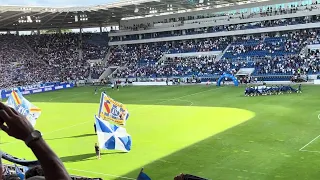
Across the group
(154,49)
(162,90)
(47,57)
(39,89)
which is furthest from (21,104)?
(47,57)

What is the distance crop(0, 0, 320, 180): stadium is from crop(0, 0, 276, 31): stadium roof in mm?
326

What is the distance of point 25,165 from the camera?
52.5ft

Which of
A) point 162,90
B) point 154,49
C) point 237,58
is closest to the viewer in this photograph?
point 162,90

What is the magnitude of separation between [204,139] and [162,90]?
33.5 m

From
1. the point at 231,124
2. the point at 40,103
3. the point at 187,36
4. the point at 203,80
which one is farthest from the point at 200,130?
the point at 187,36

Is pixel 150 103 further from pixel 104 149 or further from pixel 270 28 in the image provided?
pixel 270 28

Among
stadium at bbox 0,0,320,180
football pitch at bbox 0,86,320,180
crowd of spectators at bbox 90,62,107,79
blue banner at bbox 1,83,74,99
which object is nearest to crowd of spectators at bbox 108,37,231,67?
stadium at bbox 0,0,320,180

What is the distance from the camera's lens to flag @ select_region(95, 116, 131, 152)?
23.0 meters

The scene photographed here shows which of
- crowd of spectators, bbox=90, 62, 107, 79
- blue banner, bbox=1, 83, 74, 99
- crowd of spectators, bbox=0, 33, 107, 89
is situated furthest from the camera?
crowd of spectators, bbox=90, 62, 107, 79

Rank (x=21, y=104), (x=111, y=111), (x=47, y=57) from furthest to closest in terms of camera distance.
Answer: (x=47, y=57)
(x=21, y=104)
(x=111, y=111)

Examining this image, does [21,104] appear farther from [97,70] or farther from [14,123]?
[97,70]

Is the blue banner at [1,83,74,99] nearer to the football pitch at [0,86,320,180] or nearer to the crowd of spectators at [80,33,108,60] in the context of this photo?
the crowd of spectators at [80,33,108,60]

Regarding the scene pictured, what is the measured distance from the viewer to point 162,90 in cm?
5894

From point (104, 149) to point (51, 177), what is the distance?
22.0 m
